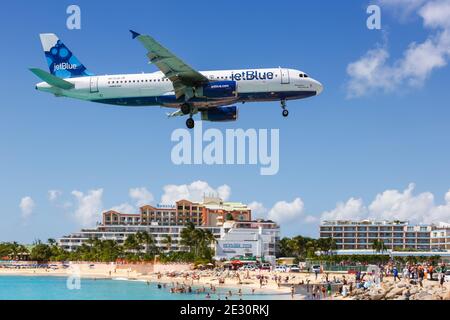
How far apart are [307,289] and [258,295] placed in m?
5.46

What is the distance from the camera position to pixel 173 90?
187ft

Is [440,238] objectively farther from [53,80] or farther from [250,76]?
[53,80]

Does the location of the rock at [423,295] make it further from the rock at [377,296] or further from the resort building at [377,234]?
the resort building at [377,234]

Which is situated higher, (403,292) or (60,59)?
(60,59)

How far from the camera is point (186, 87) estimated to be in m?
55.8

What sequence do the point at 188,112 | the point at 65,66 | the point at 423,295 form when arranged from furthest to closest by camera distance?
1. the point at 65,66
2. the point at 188,112
3. the point at 423,295

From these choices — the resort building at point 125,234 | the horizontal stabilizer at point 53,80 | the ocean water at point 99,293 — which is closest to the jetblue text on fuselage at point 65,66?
the horizontal stabilizer at point 53,80

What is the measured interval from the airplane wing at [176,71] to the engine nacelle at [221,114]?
10.6 ft

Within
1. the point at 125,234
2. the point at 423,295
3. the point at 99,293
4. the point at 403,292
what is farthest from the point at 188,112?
the point at 125,234

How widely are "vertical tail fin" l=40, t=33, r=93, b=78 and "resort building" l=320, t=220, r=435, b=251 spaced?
12671 centimetres

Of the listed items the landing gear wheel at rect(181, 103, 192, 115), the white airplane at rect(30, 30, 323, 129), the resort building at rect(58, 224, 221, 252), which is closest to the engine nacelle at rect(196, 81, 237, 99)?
the white airplane at rect(30, 30, 323, 129)

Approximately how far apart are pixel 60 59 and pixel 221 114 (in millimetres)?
16744

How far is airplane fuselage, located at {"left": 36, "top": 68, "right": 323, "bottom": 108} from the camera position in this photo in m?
55.0
